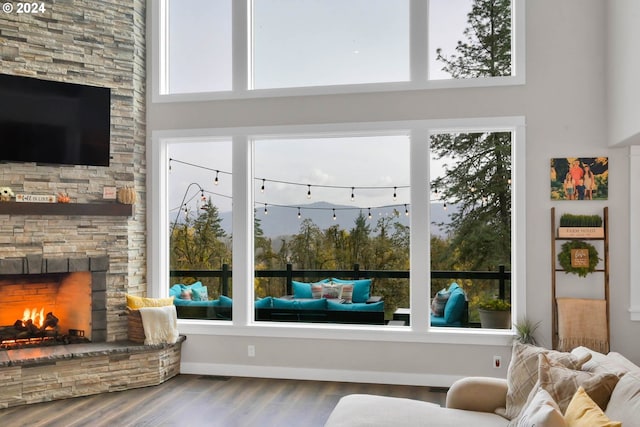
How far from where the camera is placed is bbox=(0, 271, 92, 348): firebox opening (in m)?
5.24

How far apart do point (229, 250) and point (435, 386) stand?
2.38 meters

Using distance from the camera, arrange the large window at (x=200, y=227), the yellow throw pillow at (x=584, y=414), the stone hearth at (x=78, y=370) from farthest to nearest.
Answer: the large window at (x=200, y=227) < the stone hearth at (x=78, y=370) < the yellow throw pillow at (x=584, y=414)

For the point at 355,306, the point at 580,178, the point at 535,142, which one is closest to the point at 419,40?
the point at 535,142

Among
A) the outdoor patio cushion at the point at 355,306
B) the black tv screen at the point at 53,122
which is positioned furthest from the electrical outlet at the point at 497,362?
the black tv screen at the point at 53,122

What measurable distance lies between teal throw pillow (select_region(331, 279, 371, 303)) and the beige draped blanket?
1.73m

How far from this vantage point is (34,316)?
5379 millimetres

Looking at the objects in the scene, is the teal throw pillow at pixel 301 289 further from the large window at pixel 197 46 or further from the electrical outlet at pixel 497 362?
the large window at pixel 197 46

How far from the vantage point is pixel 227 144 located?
18.7ft

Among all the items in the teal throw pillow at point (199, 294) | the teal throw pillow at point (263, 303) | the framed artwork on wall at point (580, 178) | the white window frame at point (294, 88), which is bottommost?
the teal throw pillow at point (263, 303)

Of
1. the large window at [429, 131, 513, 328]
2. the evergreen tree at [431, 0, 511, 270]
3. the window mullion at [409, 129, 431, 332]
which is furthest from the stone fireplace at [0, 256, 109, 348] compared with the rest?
the evergreen tree at [431, 0, 511, 270]

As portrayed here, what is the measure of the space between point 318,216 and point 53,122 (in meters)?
2.61

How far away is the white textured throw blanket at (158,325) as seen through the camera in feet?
17.2

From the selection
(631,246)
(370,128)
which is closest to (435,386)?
(631,246)

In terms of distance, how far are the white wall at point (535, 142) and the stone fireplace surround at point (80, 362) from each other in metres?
1.06
